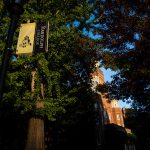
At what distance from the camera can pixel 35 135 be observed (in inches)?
666

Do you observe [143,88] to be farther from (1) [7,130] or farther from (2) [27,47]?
(1) [7,130]

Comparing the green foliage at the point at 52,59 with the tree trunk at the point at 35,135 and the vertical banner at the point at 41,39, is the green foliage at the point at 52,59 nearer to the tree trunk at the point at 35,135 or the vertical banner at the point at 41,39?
the tree trunk at the point at 35,135

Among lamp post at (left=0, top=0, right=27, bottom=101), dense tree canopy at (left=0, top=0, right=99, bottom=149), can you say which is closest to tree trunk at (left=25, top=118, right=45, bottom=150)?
dense tree canopy at (left=0, top=0, right=99, bottom=149)

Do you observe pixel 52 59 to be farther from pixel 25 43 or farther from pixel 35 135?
pixel 25 43

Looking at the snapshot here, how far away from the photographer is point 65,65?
18.7 metres

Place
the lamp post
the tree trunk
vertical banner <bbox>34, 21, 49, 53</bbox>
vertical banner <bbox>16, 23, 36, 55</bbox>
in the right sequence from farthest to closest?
1. the tree trunk
2. vertical banner <bbox>34, 21, 49, 53</bbox>
3. vertical banner <bbox>16, 23, 36, 55</bbox>
4. the lamp post

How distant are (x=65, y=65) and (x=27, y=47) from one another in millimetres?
10001

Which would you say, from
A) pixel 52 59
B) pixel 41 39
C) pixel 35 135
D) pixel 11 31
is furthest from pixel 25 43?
pixel 52 59

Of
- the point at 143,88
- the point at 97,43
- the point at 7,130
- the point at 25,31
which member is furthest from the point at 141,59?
the point at 7,130

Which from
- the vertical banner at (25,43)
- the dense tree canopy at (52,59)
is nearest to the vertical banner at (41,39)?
the vertical banner at (25,43)

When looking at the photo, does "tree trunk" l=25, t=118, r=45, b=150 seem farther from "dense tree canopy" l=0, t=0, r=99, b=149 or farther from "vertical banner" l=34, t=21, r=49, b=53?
"vertical banner" l=34, t=21, r=49, b=53

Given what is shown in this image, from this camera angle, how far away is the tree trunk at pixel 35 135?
16656 mm

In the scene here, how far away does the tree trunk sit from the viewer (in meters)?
16.7

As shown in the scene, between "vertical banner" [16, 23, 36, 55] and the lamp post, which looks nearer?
the lamp post
